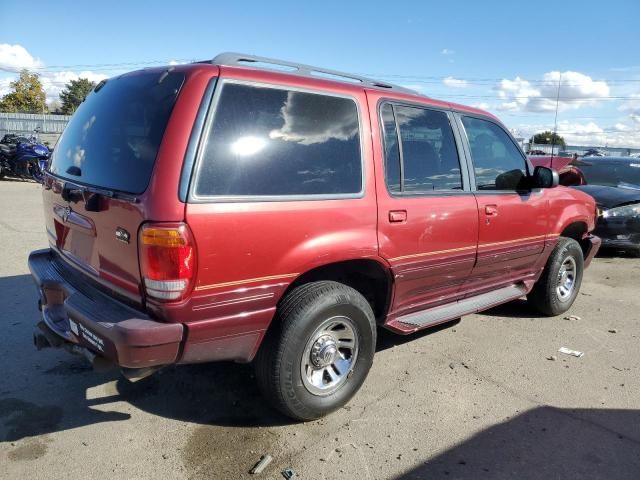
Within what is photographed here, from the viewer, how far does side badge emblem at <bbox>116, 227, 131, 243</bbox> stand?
245cm

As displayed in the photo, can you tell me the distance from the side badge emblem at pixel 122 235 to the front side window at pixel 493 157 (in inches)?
103

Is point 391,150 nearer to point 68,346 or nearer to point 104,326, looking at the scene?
point 104,326

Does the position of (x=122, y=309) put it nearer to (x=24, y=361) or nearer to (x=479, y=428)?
(x=24, y=361)

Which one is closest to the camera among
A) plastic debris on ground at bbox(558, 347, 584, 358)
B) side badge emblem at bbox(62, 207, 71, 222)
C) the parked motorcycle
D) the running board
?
side badge emblem at bbox(62, 207, 71, 222)

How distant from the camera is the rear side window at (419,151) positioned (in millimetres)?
3270

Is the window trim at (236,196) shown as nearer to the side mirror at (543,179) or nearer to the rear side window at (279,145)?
the rear side window at (279,145)

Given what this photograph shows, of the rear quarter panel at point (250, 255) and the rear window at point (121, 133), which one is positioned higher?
the rear window at point (121, 133)

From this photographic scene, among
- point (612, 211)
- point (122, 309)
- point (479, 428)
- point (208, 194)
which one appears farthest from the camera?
point (612, 211)

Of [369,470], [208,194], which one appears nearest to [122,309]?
[208,194]

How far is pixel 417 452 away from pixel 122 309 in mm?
1763

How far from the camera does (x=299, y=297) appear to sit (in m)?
2.82

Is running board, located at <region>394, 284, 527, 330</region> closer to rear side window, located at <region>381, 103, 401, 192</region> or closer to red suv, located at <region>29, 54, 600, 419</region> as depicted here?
red suv, located at <region>29, 54, 600, 419</region>

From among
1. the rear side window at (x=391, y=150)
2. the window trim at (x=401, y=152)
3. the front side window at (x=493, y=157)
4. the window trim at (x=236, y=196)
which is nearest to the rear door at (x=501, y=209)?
the front side window at (x=493, y=157)

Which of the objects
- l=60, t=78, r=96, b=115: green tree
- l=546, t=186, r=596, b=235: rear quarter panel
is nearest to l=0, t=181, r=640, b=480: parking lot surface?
l=546, t=186, r=596, b=235: rear quarter panel
